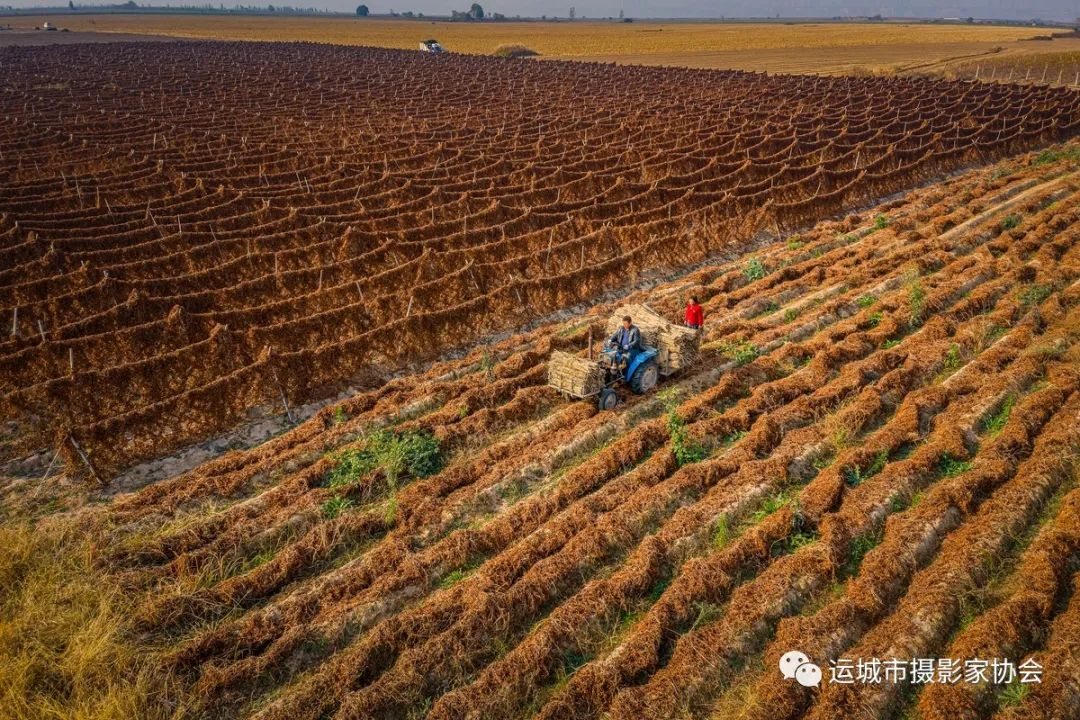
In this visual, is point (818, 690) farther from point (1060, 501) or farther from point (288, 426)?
point (288, 426)

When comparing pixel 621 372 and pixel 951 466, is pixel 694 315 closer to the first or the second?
pixel 621 372

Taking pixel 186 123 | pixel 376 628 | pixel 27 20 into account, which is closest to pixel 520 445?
pixel 376 628

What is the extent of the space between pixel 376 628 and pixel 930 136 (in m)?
38.8

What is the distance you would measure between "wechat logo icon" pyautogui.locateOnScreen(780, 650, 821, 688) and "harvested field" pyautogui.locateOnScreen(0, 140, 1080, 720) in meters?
0.16

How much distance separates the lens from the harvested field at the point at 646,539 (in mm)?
7305

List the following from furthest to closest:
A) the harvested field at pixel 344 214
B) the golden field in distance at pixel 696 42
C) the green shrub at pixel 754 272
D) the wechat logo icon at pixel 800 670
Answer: the golden field in distance at pixel 696 42 → the green shrub at pixel 754 272 → the harvested field at pixel 344 214 → the wechat logo icon at pixel 800 670

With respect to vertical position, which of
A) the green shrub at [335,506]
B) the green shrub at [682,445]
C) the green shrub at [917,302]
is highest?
the green shrub at [917,302]

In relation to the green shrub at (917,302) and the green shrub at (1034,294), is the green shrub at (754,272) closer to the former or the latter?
the green shrub at (917,302)

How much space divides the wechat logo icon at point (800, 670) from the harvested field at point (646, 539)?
155 mm

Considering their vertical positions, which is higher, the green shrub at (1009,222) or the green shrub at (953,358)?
the green shrub at (1009,222)

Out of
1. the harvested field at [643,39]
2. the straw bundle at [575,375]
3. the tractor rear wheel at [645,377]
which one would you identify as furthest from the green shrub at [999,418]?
the harvested field at [643,39]

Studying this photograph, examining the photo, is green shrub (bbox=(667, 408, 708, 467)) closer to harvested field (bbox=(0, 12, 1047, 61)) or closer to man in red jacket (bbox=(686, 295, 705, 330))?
man in red jacket (bbox=(686, 295, 705, 330))

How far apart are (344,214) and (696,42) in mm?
104975

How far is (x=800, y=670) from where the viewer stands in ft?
23.3
